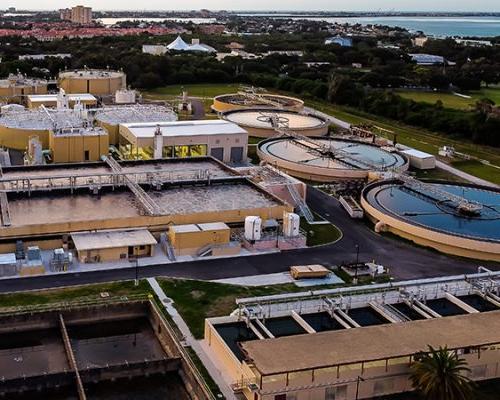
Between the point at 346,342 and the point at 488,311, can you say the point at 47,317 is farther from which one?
the point at 488,311

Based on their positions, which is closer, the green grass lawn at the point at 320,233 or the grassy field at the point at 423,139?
the green grass lawn at the point at 320,233

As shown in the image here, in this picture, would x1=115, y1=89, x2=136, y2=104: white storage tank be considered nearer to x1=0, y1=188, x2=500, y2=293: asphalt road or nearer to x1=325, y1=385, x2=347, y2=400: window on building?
x1=0, y1=188, x2=500, y2=293: asphalt road

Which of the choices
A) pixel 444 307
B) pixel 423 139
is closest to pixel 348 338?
pixel 444 307

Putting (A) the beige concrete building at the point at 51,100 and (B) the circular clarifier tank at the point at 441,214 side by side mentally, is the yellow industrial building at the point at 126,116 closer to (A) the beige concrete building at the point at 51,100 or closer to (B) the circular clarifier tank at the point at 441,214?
(A) the beige concrete building at the point at 51,100

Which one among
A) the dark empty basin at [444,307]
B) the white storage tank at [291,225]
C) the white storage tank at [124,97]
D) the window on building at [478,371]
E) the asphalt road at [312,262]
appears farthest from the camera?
the white storage tank at [124,97]

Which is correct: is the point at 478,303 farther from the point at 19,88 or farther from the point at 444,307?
the point at 19,88

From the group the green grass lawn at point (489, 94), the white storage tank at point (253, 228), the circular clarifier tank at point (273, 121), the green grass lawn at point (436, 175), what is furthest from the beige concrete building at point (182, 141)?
the green grass lawn at point (489, 94)
